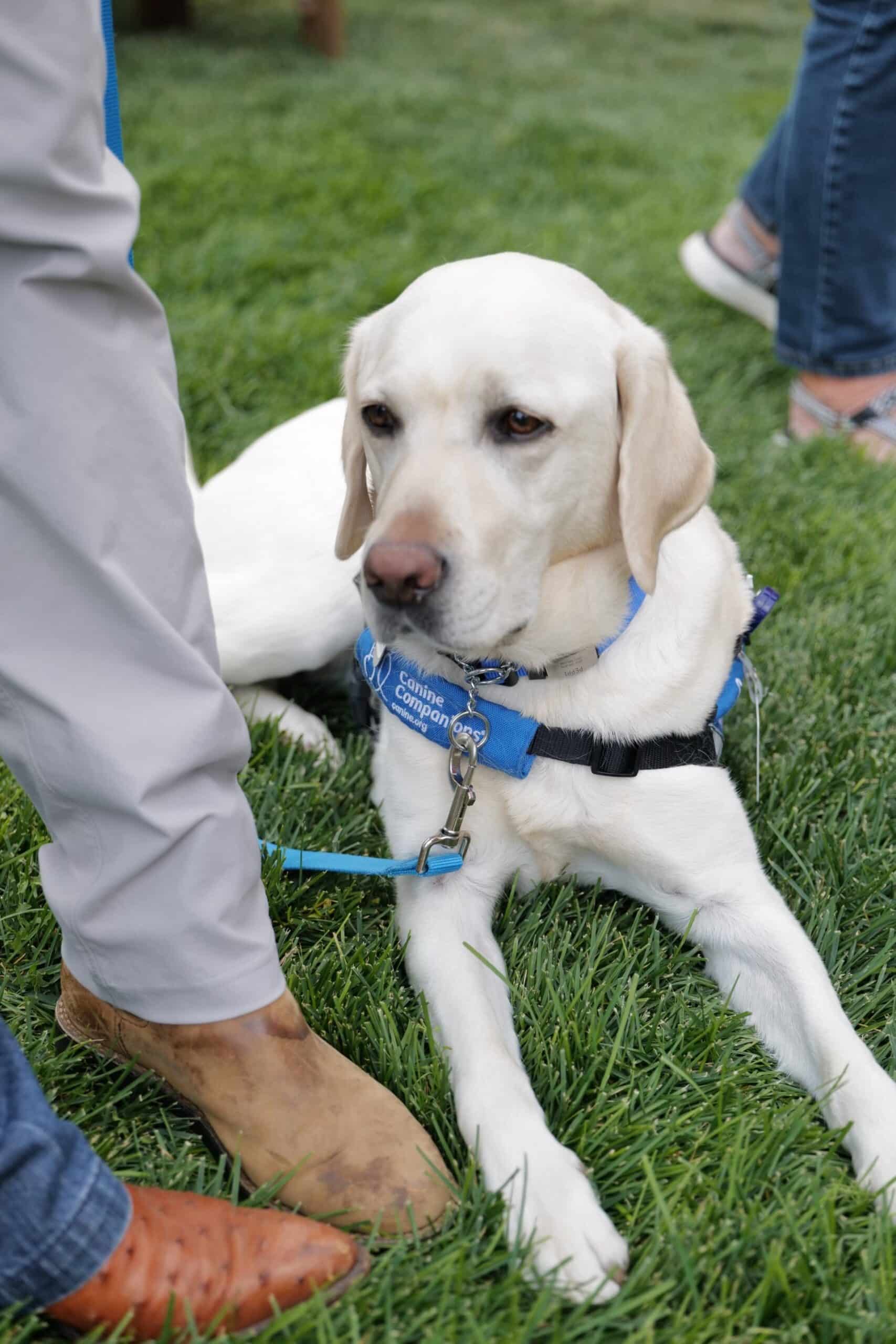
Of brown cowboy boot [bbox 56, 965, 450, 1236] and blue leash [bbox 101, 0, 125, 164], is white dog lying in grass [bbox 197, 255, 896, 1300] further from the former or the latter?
blue leash [bbox 101, 0, 125, 164]

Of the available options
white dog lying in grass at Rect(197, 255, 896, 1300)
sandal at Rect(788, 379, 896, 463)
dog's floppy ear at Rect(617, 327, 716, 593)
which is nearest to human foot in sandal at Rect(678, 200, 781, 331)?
sandal at Rect(788, 379, 896, 463)

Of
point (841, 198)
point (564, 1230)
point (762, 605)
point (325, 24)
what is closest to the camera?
point (564, 1230)

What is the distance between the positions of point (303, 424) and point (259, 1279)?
6.34ft

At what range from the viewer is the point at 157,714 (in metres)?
1.43

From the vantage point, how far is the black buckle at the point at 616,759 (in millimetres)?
1954

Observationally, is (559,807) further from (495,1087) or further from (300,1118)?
(300,1118)

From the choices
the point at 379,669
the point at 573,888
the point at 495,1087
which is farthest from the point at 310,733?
the point at 495,1087

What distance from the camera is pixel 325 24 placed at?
885 centimetres

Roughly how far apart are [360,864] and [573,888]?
1.22 feet

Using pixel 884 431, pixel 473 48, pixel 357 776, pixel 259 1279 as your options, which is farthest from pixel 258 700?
pixel 473 48

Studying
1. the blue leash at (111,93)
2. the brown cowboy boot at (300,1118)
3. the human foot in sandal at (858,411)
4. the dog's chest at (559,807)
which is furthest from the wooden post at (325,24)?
the brown cowboy boot at (300,1118)

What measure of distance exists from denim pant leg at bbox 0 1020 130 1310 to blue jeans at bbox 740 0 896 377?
3.37 meters

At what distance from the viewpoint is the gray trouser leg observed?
50.2 inches

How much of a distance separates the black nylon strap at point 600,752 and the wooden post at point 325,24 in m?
8.31
